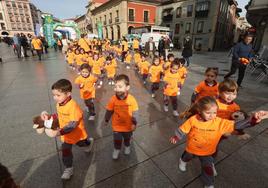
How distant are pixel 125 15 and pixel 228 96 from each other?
39942 mm

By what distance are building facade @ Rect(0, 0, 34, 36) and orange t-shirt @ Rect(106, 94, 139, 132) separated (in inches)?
3505

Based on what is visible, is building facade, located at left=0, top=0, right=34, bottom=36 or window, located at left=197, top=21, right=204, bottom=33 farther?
building facade, located at left=0, top=0, right=34, bottom=36

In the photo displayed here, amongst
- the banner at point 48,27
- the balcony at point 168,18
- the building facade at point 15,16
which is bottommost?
the banner at point 48,27

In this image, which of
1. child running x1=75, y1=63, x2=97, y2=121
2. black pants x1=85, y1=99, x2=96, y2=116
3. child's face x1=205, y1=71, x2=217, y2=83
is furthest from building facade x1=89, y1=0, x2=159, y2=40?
child's face x1=205, y1=71, x2=217, y2=83

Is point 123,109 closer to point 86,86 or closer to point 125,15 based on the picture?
point 86,86

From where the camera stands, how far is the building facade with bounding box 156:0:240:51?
2795 cm

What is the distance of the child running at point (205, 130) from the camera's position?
71.2 inches

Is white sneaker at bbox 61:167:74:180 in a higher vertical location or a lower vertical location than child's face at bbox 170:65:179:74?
lower

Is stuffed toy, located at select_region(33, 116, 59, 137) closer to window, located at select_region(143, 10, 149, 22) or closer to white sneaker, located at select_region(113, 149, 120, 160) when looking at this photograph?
white sneaker, located at select_region(113, 149, 120, 160)

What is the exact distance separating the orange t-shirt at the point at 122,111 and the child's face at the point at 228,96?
128 cm

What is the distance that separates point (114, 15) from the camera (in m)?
40.8

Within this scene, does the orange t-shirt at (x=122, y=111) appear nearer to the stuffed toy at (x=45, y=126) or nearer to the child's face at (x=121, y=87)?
the child's face at (x=121, y=87)

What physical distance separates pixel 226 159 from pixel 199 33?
32.5 meters

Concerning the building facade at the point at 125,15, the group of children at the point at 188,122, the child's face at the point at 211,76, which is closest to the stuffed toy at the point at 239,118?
the group of children at the point at 188,122
